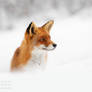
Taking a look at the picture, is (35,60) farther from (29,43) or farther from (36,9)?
(36,9)

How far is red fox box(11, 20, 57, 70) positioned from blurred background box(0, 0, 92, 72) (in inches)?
41.9

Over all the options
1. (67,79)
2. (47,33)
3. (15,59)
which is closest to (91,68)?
(67,79)

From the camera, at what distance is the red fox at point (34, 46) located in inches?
81.6

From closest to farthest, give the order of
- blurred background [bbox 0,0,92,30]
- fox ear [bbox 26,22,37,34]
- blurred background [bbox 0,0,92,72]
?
fox ear [bbox 26,22,37,34], blurred background [bbox 0,0,92,72], blurred background [bbox 0,0,92,30]

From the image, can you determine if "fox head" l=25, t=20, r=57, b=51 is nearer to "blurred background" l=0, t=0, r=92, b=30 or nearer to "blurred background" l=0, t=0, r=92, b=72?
"blurred background" l=0, t=0, r=92, b=72

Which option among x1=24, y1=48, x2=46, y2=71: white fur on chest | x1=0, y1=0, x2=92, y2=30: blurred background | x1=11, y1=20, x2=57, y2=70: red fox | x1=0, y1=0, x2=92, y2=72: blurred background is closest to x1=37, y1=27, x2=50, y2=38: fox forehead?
x1=11, y1=20, x2=57, y2=70: red fox

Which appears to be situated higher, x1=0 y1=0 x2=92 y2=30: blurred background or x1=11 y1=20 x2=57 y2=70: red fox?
x1=0 y1=0 x2=92 y2=30: blurred background

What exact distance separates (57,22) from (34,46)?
3.85 m

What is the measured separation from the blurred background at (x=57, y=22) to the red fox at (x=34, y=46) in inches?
41.9

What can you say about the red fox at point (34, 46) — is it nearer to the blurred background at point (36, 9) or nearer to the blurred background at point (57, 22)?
the blurred background at point (57, 22)

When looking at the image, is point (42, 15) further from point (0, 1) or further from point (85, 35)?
point (85, 35)

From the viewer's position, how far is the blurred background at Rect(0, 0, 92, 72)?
364 centimetres

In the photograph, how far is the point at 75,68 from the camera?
2.03 meters

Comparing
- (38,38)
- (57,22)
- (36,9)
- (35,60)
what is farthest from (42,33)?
(36,9)
